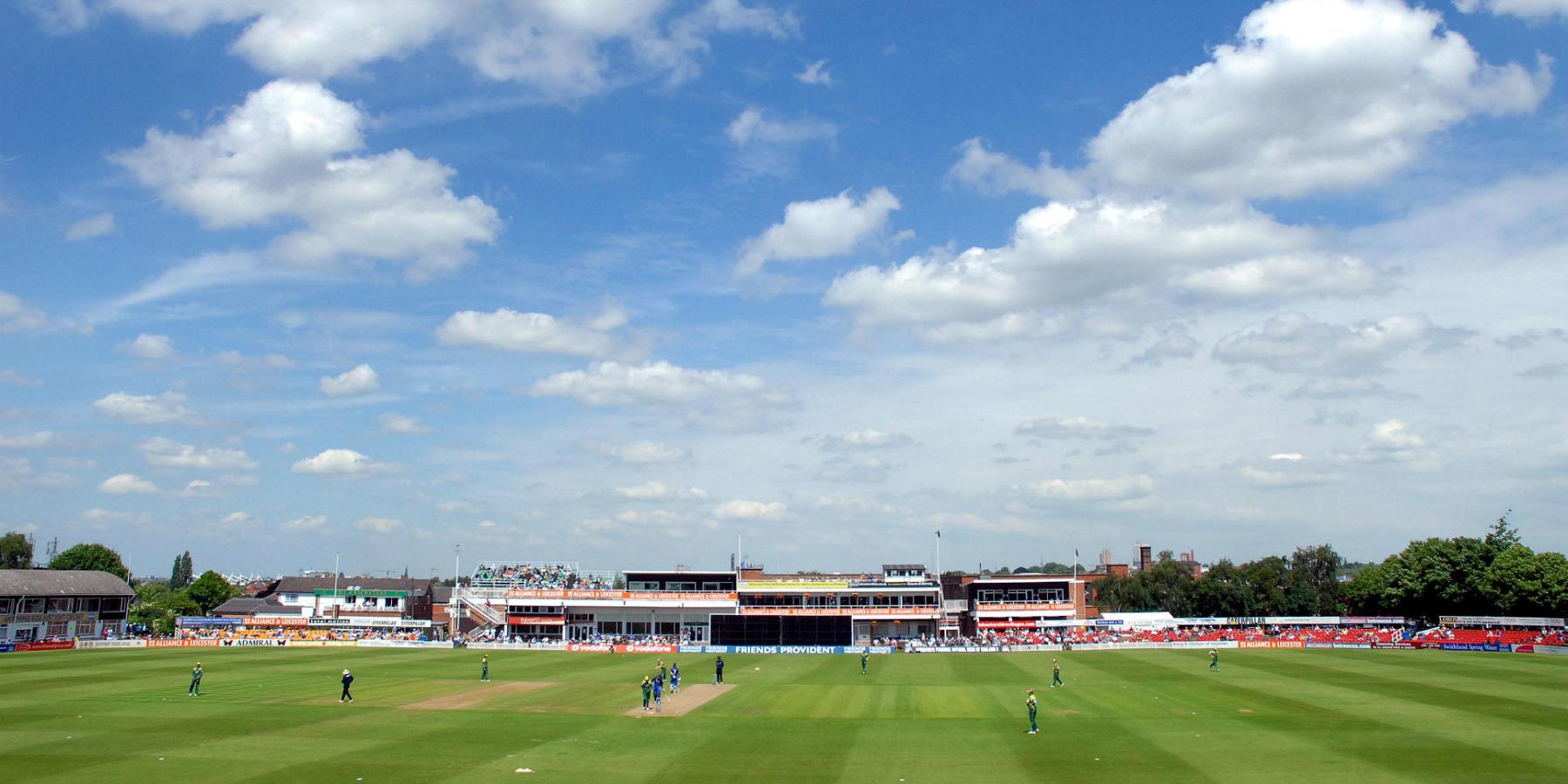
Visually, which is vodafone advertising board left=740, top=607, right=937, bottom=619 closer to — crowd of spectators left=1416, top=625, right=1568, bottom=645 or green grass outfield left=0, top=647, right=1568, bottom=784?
green grass outfield left=0, top=647, right=1568, bottom=784

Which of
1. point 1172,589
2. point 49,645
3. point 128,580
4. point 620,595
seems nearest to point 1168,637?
point 1172,589

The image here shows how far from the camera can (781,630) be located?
4168 inches

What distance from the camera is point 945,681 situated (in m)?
64.2

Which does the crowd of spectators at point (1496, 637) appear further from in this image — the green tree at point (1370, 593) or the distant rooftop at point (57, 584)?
the distant rooftop at point (57, 584)

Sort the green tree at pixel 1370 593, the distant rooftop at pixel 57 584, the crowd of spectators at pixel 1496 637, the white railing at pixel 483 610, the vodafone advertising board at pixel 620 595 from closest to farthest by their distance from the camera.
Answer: the crowd of spectators at pixel 1496 637
the distant rooftop at pixel 57 584
the vodafone advertising board at pixel 620 595
the white railing at pixel 483 610
the green tree at pixel 1370 593

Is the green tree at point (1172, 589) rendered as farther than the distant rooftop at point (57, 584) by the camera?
Yes

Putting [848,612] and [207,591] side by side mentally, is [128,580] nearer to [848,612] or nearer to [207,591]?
[207,591]

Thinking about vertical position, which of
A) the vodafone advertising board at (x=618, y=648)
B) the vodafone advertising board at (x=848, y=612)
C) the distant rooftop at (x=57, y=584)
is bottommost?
the vodafone advertising board at (x=618, y=648)

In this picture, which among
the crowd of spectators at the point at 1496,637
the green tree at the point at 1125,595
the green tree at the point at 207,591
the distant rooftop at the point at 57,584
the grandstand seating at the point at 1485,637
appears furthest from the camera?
the green tree at the point at 207,591

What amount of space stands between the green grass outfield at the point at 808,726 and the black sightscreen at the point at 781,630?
103 ft

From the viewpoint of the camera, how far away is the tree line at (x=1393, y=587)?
10131 cm

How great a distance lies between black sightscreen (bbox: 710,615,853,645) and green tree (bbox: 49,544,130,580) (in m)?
93.2

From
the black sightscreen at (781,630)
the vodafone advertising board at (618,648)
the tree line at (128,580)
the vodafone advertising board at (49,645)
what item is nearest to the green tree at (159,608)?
the tree line at (128,580)

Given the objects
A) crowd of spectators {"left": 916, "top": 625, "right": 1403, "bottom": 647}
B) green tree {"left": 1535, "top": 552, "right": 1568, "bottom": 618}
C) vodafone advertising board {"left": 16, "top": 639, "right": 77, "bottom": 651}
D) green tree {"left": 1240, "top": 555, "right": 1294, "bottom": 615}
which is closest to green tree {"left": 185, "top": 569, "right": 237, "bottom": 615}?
vodafone advertising board {"left": 16, "top": 639, "right": 77, "bottom": 651}
